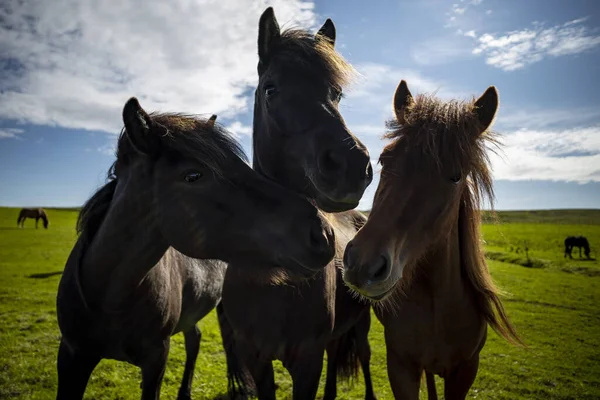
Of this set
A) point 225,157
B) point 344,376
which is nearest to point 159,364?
point 225,157

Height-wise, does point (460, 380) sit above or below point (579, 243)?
above

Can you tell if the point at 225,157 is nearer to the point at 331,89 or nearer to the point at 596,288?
the point at 331,89

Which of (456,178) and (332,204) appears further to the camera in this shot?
(456,178)

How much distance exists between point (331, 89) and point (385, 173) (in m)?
Result: 0.77

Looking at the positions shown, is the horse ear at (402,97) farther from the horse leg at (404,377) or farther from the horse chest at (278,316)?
the horse leg at (404,377)

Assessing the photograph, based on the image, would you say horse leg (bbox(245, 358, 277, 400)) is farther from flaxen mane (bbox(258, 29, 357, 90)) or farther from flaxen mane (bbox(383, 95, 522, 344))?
flaxen mane (bbox(258, 29, 357, 90))

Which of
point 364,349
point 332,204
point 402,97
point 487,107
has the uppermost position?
point 402,97

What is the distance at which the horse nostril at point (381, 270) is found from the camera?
199 centimetres

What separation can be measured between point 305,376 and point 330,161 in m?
1.87

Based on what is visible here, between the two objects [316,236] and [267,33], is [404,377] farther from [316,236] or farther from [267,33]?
[267,33]

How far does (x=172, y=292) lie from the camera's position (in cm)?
325

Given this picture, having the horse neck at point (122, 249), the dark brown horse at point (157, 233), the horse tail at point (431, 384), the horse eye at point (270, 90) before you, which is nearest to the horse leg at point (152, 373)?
the dark brown horse at point (157, 233)

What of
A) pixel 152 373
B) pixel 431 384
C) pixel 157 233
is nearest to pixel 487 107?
pixel 157 233

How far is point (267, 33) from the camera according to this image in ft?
9.17
